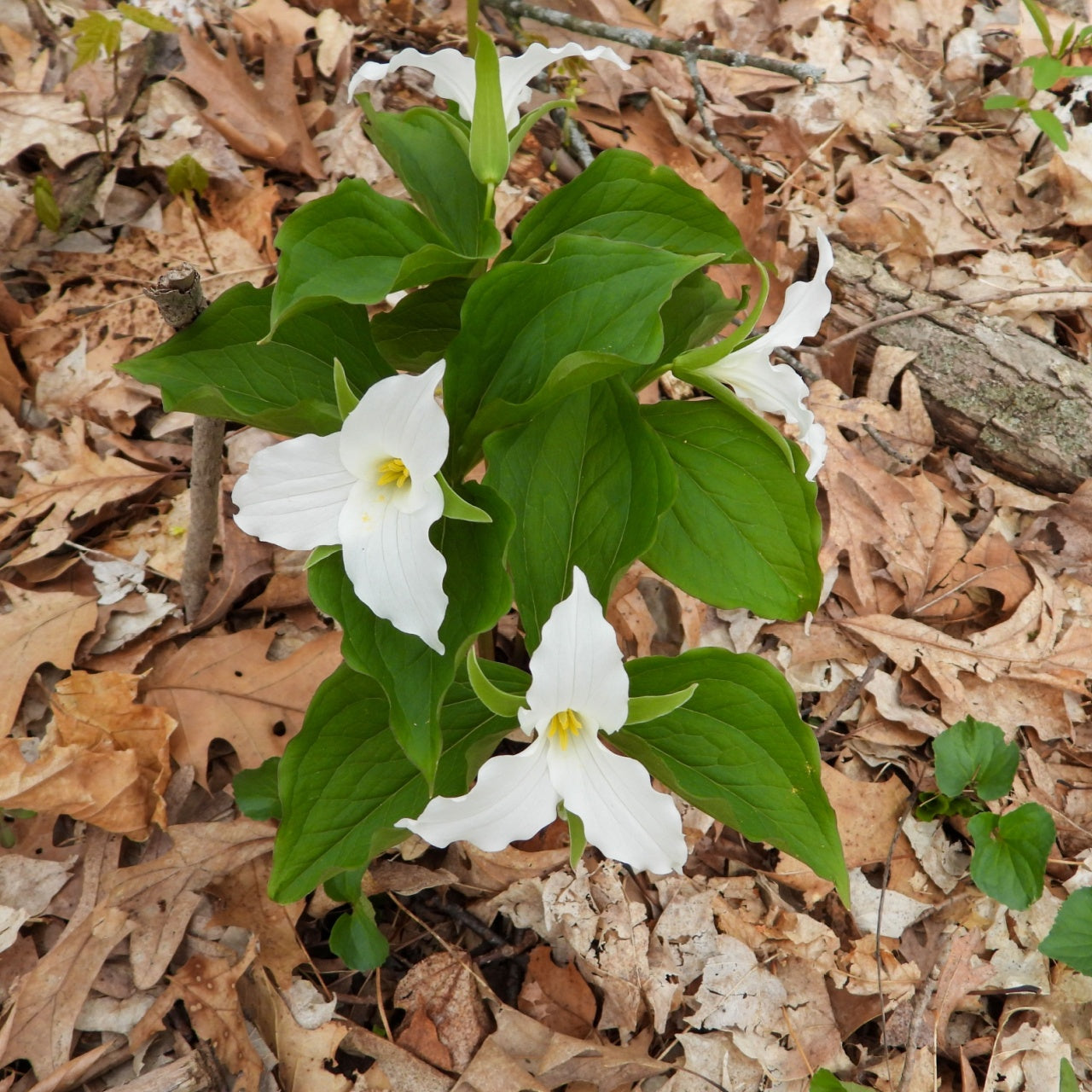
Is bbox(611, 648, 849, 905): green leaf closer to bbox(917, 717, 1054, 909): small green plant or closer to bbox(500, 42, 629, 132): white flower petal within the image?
bbox(917, 717, 1054, 909): small green plant

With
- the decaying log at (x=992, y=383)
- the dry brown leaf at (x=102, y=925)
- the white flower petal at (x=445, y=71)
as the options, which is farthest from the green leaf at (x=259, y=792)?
the decaying log at (x=992, y=383)

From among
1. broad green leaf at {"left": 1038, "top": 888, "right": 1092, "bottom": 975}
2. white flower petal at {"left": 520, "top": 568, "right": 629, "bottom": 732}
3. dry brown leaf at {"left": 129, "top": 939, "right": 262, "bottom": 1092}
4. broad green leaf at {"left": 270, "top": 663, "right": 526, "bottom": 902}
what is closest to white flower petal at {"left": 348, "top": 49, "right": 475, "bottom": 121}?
white flower petal at {"left": 520, "top": 568, "right": 629, "bottom": 732}

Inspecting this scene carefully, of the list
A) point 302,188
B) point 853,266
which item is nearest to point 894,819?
point 853,266

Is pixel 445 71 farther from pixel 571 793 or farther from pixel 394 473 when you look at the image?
pixel 571 793

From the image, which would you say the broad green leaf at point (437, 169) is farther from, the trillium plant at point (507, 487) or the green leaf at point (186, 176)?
the green leaf at point (186, 176)

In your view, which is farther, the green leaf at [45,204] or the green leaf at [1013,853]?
the green leaf at [45,204]
